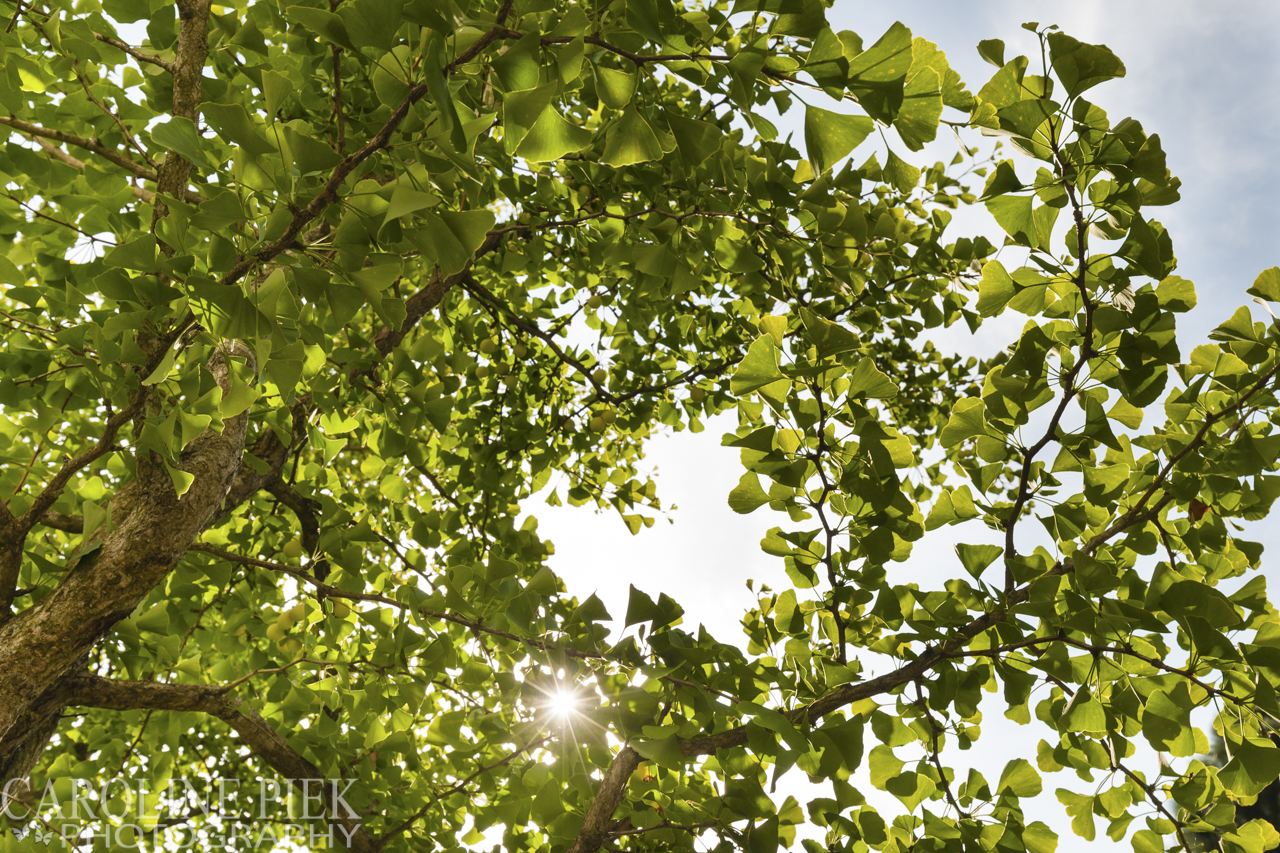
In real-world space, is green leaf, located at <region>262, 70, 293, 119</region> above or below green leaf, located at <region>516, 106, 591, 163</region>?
above

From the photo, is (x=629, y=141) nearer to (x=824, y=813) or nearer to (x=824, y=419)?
(x=824, y=419)

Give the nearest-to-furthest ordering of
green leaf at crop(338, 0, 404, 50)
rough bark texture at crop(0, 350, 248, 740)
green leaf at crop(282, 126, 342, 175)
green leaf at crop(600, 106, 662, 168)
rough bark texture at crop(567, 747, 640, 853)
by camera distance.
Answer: green leaf at crop(338, 0, 404, 50)
green leaf at crop(282, 126, 342, 175)
green leaf at crop(600, 106, 662, 168)
rough bark texture at crop(0, 350, 248, 740)
rough bark texture at crop(567, 747, 640, 853)

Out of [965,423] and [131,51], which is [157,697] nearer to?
[131,51]

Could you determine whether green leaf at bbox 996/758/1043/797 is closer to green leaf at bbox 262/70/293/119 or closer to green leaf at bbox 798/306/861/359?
green leaf at bbox 798/306/861/359

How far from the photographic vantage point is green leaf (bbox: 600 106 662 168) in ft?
3.18

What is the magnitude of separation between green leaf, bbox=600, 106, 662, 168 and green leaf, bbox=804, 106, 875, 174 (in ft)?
0.70

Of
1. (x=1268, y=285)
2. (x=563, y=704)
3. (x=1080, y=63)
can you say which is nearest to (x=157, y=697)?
(x=563, y=704)

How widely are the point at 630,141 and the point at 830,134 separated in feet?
0.92

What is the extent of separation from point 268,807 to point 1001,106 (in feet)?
14.1

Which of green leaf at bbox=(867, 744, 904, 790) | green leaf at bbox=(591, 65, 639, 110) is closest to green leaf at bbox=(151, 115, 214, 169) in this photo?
green leaf at bbox=(591, 65, 639, 110)

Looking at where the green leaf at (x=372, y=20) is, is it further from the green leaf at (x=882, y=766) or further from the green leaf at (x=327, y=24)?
the green leaf at (x=882, y=766)

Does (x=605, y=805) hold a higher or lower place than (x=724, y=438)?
lower

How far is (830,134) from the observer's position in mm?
957

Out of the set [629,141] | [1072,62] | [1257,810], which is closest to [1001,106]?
[1072,62]
